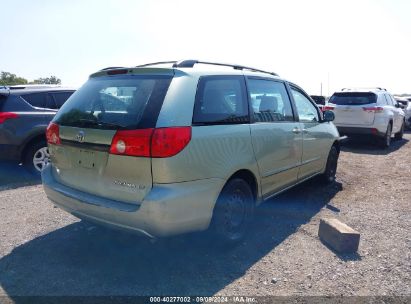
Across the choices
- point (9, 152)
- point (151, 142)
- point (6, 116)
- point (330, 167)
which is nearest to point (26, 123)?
point (6, 116)

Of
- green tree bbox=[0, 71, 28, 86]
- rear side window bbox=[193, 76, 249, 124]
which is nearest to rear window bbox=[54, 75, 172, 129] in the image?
rear side window bbox=[193, 76, 249, 124]

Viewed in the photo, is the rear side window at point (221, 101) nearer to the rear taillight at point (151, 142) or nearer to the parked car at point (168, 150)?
the parked car at point (168, 150)

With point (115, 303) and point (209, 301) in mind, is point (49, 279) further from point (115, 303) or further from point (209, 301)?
point (209, 301)

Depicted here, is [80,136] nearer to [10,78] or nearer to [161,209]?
[161,209]

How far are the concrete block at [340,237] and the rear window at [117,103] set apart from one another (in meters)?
2.29

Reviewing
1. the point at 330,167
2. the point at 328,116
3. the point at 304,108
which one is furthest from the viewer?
the point at 330,167

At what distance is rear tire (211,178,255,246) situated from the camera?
11.2 ft

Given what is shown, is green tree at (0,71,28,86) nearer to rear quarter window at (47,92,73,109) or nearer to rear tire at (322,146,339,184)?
rear quarter window at (47,92,73,109)

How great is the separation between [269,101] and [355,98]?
293 inches

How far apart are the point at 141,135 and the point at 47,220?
Answer: 2322 millimetres

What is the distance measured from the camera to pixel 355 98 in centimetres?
1062

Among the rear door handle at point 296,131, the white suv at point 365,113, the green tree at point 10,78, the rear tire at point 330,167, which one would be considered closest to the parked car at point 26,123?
the rear door handle at point 296,131

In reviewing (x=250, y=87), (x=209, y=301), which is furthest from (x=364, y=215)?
(x=209, y=301)

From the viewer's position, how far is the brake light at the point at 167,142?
9.23ft
